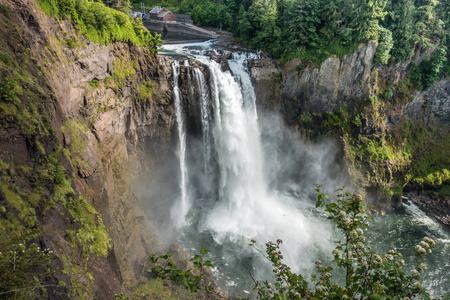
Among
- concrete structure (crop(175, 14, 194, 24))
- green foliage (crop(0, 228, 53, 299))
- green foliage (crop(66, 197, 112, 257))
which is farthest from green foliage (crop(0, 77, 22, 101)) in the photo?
concrete structure (crop(175, 14, 194, 24))

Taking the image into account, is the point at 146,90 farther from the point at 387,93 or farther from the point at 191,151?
the point at 387,93

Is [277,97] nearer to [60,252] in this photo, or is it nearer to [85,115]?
[85,115]

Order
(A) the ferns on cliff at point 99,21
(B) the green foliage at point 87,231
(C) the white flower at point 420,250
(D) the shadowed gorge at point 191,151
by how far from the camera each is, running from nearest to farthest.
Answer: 1. (C) the white flower at point 420,250
2. (D) the shadowed gorge at point 191,151
3. (B) the green foliage at point 87,231
4. (A) the ferns on cliff at point 99,21

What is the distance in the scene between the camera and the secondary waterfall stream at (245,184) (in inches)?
757

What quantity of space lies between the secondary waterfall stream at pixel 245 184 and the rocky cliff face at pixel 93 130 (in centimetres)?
232

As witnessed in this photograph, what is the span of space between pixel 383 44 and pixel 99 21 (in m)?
23.3

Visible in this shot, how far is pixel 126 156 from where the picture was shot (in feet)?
54.3

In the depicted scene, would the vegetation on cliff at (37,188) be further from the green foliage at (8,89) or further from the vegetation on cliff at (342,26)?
the vegetation on cliff at (342,26)

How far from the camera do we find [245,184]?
24.3m

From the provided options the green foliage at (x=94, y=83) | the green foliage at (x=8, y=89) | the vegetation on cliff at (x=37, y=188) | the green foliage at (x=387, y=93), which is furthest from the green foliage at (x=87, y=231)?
the green foliage at (x=387, y=93)

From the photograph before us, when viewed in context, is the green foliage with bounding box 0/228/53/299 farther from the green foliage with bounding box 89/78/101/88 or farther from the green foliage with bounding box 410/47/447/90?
the green foliage with bounding box 410/47/447/90

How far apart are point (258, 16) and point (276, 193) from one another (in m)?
17.8

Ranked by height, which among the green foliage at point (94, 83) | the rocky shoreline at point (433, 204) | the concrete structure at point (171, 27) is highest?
the concrete structure at point (171, 27)

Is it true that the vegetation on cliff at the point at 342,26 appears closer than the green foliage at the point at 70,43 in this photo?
No
